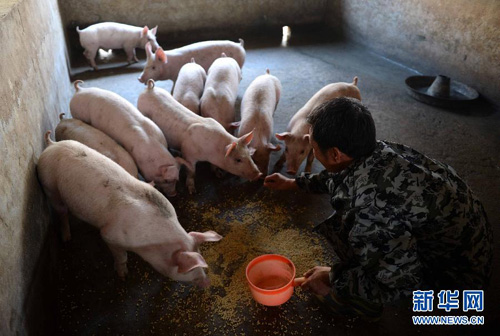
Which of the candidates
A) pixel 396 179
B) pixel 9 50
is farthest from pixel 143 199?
pixel 396 179

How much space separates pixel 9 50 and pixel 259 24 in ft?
24.0

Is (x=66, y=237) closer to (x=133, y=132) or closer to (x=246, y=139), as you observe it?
(x=133, y=132)

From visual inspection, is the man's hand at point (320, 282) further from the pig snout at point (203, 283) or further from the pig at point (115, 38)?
the pig at point (115, 38)

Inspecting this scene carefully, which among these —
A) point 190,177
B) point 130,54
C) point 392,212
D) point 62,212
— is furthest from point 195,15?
point 392,212

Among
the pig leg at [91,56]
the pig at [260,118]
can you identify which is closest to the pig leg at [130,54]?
the pig leg at [91,56]

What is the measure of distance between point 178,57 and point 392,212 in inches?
191

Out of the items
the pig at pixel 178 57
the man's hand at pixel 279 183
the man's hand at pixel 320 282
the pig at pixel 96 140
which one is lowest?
the man's hand at pixel 320 282

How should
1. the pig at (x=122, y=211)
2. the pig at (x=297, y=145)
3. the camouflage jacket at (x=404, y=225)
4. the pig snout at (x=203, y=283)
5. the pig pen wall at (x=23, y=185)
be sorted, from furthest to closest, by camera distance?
the pig at (x=297, y=145) → the pig snout at (x=203, y=283) → the pig at (x=122, y=211) → the pig pen wall at (x=23, y=185) → the camouflage jacket at (x=404, y=225)

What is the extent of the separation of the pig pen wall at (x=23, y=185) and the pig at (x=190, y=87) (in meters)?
1.51

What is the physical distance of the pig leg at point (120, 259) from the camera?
279cm

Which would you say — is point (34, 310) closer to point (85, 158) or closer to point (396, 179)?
point (85, 158)

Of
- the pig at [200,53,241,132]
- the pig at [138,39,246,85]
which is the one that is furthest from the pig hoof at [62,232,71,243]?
the pig at [138,39,246,85]

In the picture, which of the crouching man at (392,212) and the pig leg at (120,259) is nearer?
the crouching man at (392,212)

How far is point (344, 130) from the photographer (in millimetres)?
1985
